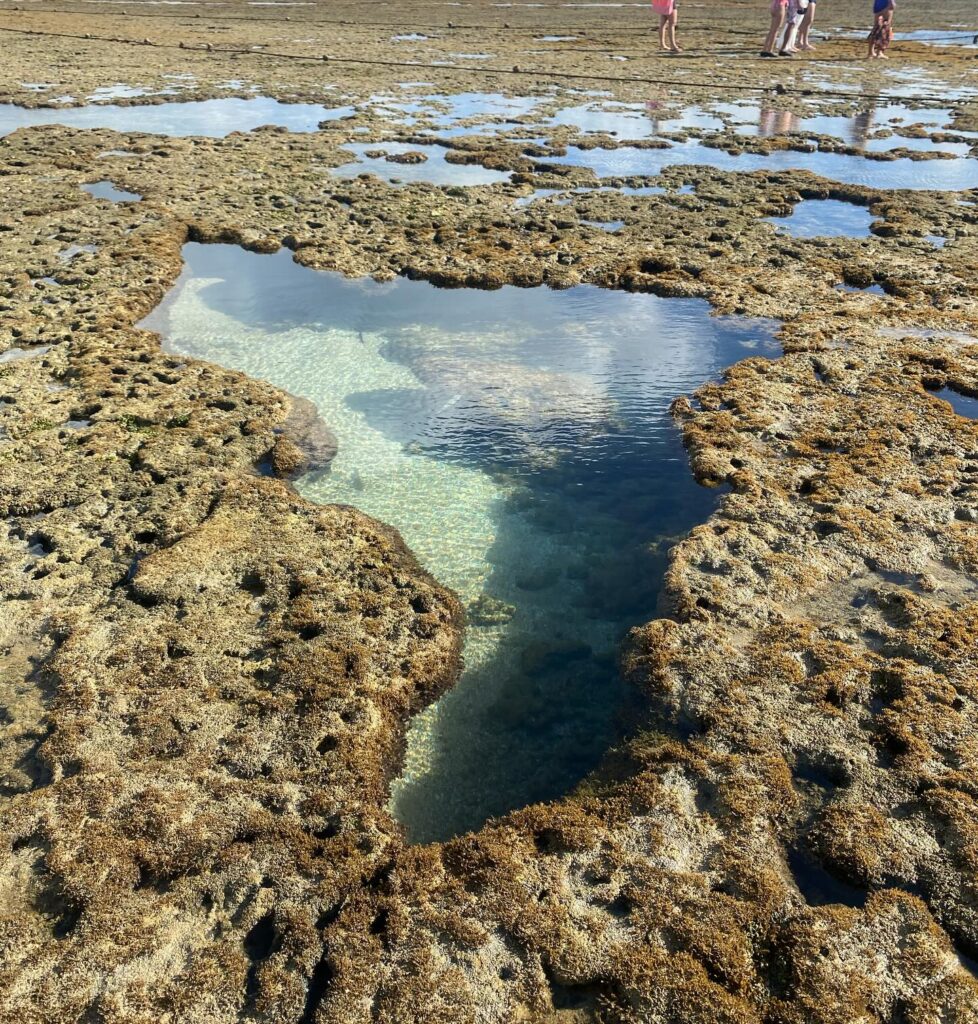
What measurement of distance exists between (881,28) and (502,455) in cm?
4381

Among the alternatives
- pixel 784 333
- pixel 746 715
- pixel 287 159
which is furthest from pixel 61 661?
pixel 287 159

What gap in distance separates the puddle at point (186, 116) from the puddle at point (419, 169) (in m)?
A: 4.33

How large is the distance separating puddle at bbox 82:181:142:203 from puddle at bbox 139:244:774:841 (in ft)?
12.7

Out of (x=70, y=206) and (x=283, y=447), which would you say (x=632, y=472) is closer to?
(x=283, y=447)

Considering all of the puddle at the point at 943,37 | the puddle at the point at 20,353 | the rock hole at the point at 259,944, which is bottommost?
the rock hole at the point at 259,944

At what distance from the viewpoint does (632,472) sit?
10234mm

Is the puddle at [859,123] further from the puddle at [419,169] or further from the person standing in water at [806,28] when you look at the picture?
the person standing in water at [806,28]

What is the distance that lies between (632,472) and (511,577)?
2.64 meters

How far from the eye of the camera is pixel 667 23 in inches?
1655

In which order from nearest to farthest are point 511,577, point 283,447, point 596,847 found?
point 596,847
point 511,577
point 283,447

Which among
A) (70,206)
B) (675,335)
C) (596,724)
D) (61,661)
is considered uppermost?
(70,206)

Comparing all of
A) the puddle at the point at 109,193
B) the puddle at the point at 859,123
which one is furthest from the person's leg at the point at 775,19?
the puddle at the point at 109,193

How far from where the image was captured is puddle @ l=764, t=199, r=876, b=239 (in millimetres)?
17344

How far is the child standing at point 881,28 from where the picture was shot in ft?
127
